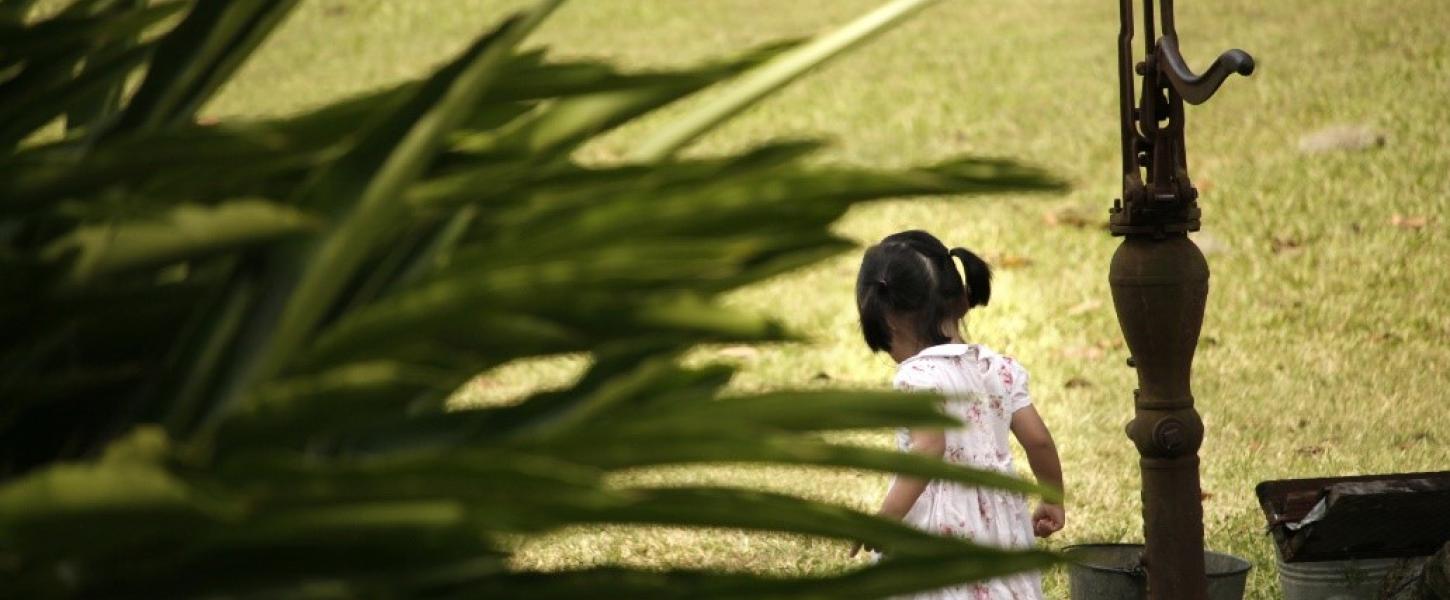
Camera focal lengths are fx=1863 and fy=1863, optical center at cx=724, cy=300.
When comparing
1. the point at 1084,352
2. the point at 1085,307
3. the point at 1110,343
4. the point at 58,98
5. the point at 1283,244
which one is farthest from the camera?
the point at 1283,244

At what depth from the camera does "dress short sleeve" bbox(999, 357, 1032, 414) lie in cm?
407

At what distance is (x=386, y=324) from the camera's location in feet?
1.90

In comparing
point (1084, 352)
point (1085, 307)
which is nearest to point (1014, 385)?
point (1084, 352)

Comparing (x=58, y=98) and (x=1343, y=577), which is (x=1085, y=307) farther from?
(x=58, y=98)

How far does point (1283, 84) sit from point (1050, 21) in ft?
8.44

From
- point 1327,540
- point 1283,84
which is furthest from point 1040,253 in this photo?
point 1327,540

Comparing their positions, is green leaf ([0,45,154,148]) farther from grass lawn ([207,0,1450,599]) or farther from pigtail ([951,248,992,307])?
grass lawn ([207,0,1450,599])

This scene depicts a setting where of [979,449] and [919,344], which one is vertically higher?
[919,344]

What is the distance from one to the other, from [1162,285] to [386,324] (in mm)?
2994

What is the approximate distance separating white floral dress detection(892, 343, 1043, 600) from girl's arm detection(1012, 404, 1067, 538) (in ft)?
0.08

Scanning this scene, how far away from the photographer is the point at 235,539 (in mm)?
543

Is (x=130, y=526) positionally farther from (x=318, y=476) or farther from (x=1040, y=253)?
(x=1040, y=253)

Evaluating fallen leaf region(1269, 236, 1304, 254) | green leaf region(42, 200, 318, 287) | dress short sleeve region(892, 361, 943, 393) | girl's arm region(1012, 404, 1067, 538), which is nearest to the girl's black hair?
dress short sleeve region(892, 361, 943, 393)

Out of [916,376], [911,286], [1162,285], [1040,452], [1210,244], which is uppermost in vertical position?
[1162,285]
